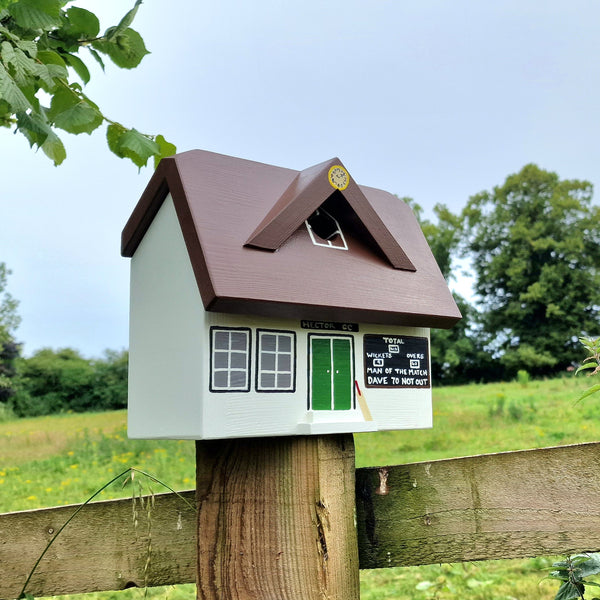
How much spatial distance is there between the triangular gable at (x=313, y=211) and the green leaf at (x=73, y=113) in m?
0.60

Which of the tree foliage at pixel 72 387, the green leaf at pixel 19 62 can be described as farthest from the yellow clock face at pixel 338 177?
the tree foliage at pixel 72 387

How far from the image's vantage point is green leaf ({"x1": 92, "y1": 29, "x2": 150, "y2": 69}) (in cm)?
191

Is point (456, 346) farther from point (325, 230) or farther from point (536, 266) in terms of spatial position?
point (325, 230)

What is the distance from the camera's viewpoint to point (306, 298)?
1.95 meters

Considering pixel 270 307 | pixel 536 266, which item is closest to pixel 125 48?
pixel 270 307

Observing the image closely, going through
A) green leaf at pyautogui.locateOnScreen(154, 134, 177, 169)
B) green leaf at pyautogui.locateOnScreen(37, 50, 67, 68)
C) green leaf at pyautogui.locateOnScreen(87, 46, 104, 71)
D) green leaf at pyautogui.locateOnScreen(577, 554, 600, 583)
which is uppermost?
green leaf at pyautogui.locateOnScreen(87, 46, 104, 71)

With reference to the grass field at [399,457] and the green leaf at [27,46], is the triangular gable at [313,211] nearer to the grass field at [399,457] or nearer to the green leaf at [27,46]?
the green leaf at [27,46]

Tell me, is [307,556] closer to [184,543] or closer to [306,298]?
[184,543]

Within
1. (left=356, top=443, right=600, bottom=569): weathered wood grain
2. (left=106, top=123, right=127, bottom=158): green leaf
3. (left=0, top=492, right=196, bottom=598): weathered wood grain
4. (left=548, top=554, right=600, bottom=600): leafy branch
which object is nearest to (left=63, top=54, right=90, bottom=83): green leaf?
(left=106, top=123, right=127, bottom=158): green leaf

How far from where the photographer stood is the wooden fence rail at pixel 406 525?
1706 millimetres

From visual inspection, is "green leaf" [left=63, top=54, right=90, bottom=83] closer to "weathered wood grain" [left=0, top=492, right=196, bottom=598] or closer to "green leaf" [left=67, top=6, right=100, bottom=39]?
"green leaf" [left=67, top=6, right=100, bottom=39]

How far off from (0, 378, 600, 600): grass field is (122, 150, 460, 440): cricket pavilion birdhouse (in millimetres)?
1647

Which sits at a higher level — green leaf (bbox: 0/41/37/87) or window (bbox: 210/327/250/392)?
green leaf (bbox: 0/41/37/87)

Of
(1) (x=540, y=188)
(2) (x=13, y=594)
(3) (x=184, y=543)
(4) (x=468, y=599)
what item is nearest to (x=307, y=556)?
(3) (x=184, y=543)
